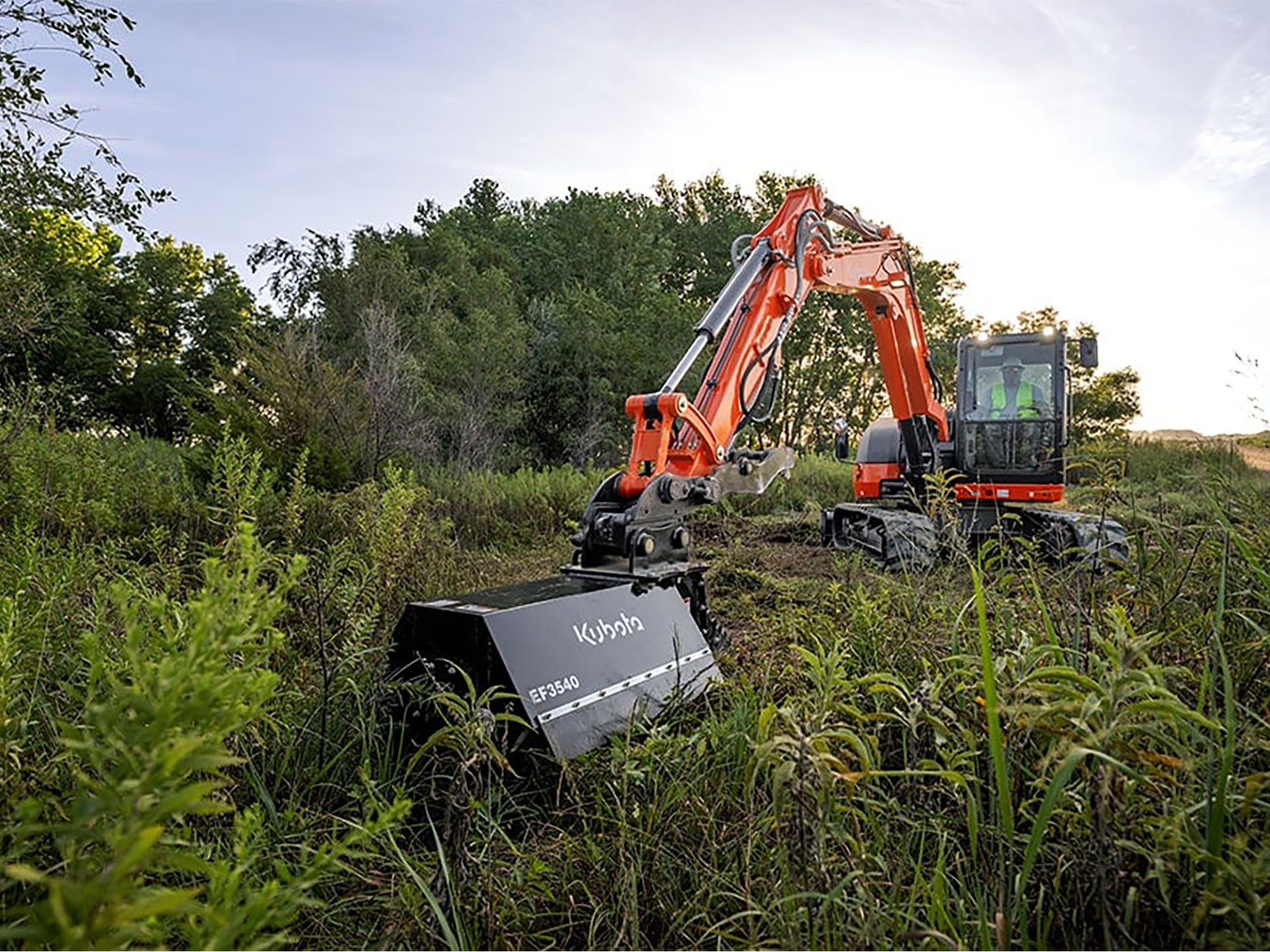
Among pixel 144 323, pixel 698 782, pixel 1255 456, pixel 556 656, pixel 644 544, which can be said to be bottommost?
pixel 698 782

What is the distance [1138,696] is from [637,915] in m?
0.98

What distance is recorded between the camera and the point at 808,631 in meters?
2.53

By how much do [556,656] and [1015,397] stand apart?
19.8ft

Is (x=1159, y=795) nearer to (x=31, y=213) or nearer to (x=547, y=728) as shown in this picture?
(x=547, y=728)

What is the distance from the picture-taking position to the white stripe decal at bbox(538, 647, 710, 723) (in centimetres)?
225

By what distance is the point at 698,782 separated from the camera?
1865 mm

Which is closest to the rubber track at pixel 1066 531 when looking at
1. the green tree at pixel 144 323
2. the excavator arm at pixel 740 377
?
the excavator arm at pixel 740 377

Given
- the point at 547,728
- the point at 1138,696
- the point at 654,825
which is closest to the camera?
the point at 1138,696

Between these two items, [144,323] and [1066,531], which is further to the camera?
[144,323]

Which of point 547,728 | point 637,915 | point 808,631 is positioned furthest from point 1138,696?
point 547,728

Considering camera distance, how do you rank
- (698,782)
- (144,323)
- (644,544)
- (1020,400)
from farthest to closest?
(144,323), (1020,400), (644,544), (698,782)

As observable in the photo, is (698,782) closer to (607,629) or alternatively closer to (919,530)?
(607,629)

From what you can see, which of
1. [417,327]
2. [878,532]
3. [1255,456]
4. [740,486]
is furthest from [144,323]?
[1255,456]

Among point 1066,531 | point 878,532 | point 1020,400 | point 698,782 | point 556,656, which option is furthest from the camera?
point 1020,400
